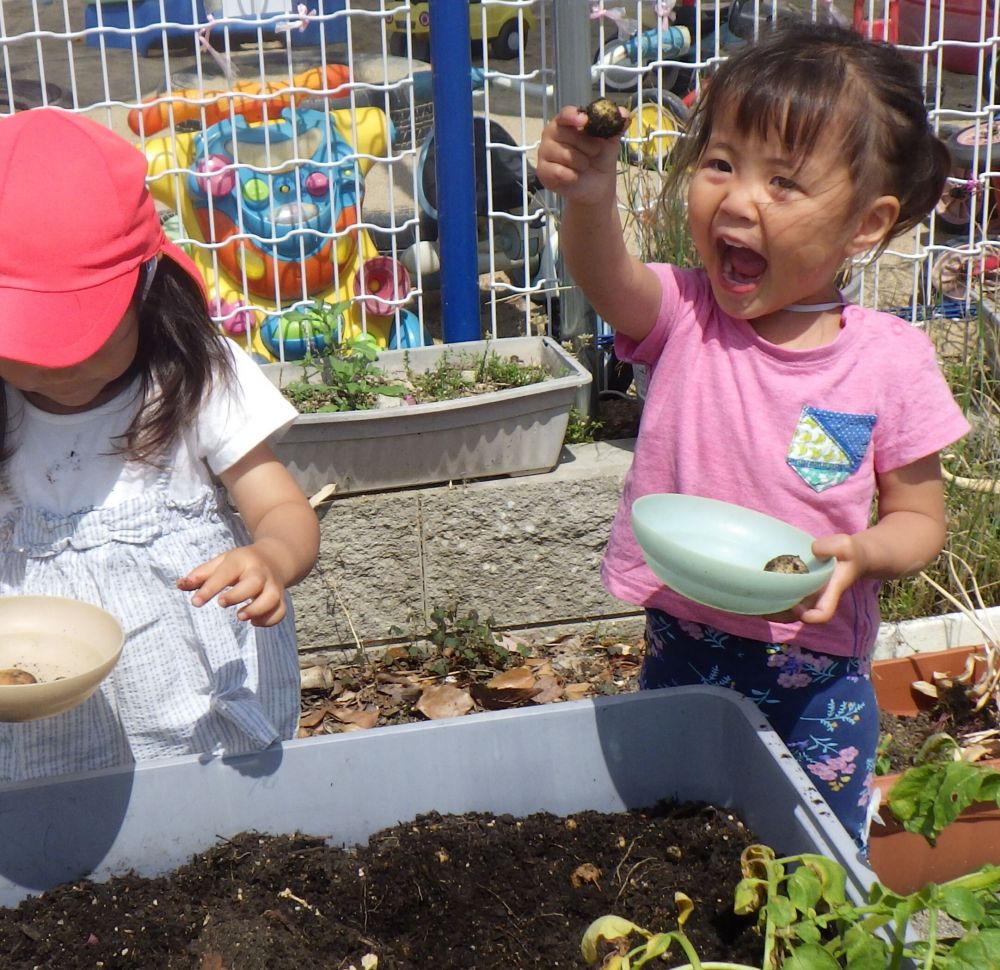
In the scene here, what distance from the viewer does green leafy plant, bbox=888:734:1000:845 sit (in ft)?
5.00

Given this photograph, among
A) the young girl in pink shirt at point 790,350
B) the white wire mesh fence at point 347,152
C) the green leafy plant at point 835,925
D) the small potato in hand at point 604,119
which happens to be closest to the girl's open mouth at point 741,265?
the young girl in pink shirt at point 790,350

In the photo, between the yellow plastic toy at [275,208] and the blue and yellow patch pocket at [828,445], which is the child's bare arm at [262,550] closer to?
the blue and yellow patch pocket at [828,445]

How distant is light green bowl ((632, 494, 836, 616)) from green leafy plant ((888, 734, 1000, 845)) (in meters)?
0.33

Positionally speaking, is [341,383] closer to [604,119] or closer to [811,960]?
[604,119]

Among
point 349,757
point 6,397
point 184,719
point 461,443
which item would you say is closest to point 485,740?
point 349,757

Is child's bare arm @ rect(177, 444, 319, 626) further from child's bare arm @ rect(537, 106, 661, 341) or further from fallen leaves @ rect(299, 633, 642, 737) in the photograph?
fallen leaves @ rect(299, 633, 642, 737)

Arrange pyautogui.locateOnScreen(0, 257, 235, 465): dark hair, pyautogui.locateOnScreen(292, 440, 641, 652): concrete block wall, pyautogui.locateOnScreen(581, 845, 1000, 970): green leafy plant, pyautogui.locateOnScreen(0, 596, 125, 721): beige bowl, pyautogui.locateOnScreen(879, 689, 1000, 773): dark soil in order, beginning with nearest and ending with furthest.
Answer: pyautogui.locateOnScreen(581, 845, 1000, 970): green leafy plant → pyautogui.locateOnScreen(0, 596, 125, 721): beige bowl → pyautogui.locateOnScreen(0, 257, 235, 465): dark hair → pyautogui.locateOnScreen(879, 689, 1000, 773): dark soil → pyautogui.locateOnScreen(292, 440, 641, 652): concrete block wall

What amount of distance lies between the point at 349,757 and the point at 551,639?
1.71 meters

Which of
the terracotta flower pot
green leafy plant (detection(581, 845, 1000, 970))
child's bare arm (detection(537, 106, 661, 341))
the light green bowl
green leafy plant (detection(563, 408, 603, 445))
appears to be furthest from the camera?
green leafy plant (detection(563, 408, 603, 445))

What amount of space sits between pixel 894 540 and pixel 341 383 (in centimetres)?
174

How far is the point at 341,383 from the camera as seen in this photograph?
3037 millimetres

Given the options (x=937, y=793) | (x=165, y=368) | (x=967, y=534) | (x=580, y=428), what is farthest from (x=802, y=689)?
(x=580, y=428)

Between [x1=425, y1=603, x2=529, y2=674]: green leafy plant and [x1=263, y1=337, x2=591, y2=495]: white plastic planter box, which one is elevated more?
[x1=263, y1=337, x2=591, y2=495]: white plastic planter box

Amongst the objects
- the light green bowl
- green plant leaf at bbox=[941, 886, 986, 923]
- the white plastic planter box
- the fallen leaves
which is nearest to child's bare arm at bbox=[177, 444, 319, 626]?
the light green bowl
